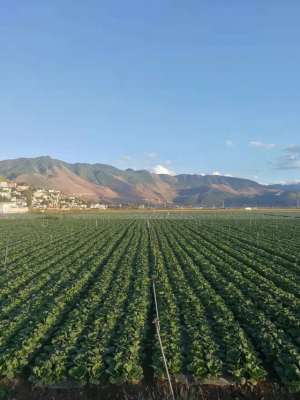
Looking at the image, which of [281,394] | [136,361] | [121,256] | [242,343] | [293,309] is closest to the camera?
[281,394]

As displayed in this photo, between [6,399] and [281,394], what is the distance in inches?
205

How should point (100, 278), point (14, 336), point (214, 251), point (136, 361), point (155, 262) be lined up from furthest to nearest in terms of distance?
1. point (214, 251)
2. point (155, 262)
3. point (100, 278)
4. point (14, 336)
5. point (136, 361)

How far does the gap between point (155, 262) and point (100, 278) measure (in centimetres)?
489

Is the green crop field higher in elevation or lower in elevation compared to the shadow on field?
higher

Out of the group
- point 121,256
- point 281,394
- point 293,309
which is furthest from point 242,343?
point 121,256

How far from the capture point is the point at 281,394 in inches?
304

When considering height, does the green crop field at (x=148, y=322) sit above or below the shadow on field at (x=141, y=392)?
above

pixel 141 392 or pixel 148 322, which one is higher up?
pixel 148 322

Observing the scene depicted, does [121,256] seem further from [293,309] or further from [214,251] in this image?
[293,309]

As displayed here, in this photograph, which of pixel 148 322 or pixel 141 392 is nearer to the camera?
pixel 141 392

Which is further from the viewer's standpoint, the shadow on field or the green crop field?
the green crop field

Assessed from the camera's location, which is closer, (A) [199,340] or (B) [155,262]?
(A) [199,340]

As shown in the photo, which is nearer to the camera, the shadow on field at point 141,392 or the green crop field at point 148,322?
the shadow on field at point 141,392

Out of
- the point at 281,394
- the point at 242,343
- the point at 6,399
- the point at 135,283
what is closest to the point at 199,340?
the point at 242,343
